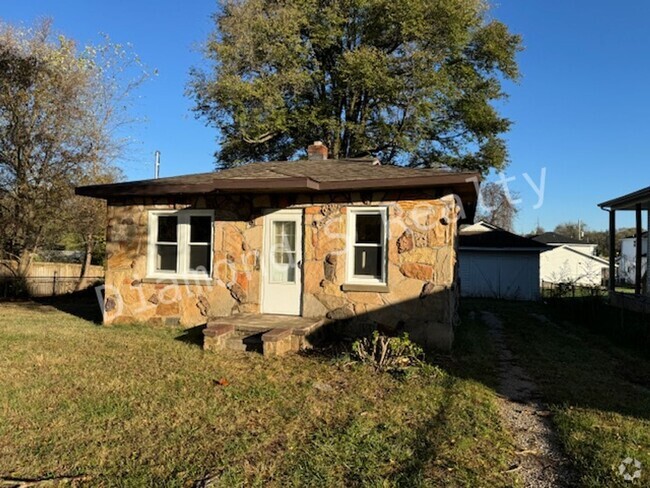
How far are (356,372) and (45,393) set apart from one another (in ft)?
11.5

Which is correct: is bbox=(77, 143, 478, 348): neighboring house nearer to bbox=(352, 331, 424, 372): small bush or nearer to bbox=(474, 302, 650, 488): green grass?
bbox=(352, 331, 424, 372): small bush

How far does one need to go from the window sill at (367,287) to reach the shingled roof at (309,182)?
1618 mm

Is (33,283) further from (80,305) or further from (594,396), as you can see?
(594,396)

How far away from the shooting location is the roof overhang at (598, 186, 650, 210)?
40.6 ft

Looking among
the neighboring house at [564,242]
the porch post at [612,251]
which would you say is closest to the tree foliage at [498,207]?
the neighboring house at [564,242]

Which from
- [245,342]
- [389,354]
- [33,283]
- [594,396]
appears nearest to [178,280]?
[245,342]

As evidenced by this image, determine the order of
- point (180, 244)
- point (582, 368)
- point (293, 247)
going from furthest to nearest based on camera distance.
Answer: point (180, 244), point (293, 247), point (582, 368)

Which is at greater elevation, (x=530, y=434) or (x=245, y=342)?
(x=245, y=342)

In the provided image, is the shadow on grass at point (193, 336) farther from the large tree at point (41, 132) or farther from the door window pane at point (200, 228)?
the large tree at point (41, 132)

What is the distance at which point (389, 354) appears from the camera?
22.2ft

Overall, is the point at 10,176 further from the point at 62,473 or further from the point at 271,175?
the point at 62,473

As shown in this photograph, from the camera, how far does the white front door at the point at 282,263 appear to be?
8984mm

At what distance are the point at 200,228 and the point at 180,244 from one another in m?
0.50

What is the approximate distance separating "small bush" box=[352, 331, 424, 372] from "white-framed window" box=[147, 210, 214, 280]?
390 cm
